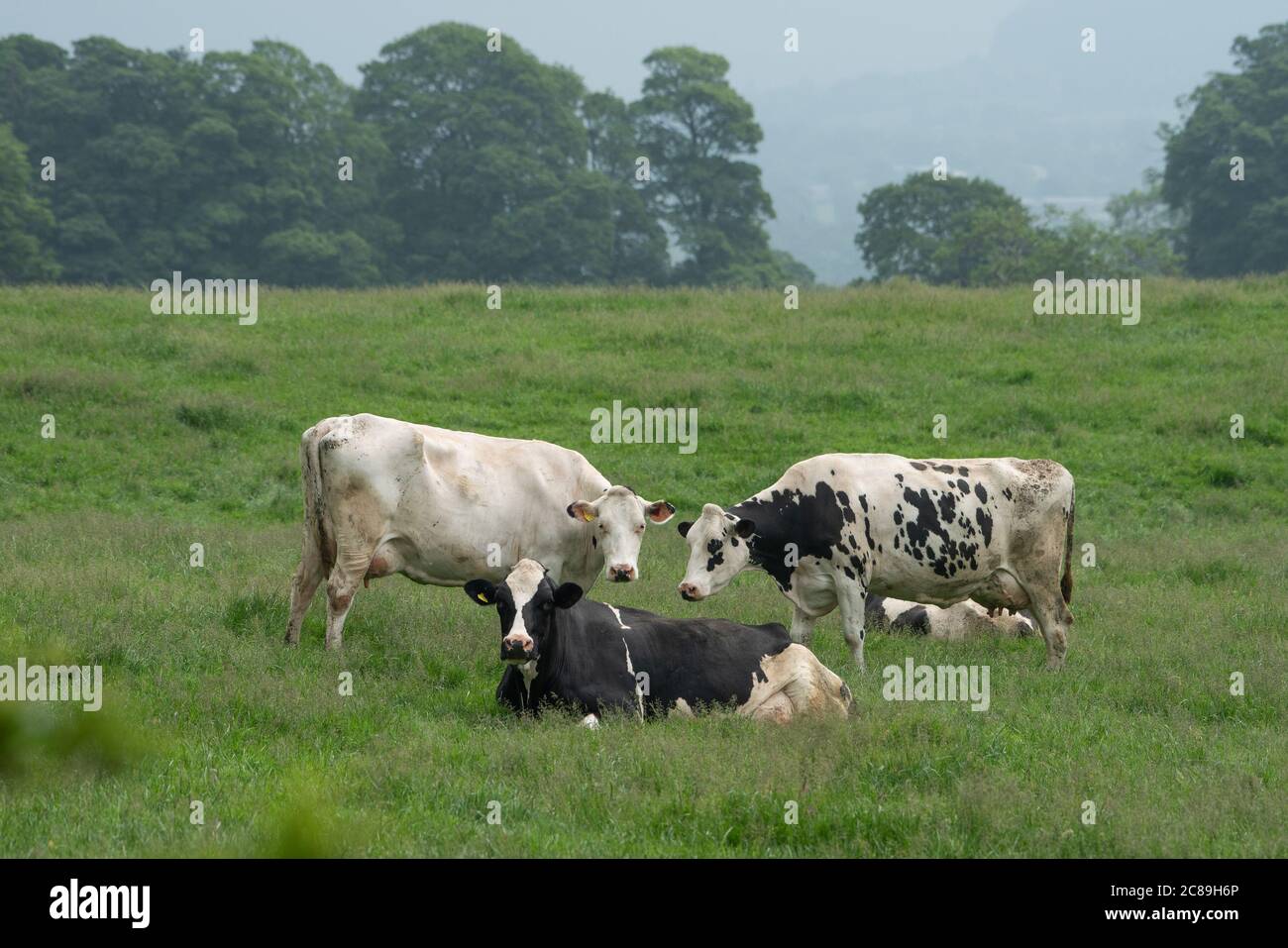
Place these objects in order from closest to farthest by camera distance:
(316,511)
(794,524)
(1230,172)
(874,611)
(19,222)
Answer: (316,511) → (794,524) → (874,611) → (19,222) → (1230,172)

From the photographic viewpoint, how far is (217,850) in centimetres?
706

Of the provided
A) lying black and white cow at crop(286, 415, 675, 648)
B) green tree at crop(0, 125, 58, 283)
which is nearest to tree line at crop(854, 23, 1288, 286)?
green tree at crop(0, 125, 58, 283)

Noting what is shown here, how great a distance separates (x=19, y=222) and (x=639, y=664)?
48.9 meters

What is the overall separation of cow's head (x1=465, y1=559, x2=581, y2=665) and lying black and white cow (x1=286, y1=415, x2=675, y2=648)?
187 cm

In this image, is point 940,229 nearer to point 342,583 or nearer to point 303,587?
point 303,587

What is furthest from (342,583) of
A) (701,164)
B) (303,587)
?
(701,164)

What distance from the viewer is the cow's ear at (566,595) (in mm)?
10442

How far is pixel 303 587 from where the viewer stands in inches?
501

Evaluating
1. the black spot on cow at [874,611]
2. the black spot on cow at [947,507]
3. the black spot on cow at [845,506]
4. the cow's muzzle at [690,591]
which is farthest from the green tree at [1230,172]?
the cow's muzzle at [690,591]

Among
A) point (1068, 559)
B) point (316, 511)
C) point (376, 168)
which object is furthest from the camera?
point (376, 168)

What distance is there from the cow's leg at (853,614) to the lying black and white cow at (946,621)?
172 cm

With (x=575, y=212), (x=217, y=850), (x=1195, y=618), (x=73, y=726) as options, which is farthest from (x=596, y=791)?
(x=575, y=212)

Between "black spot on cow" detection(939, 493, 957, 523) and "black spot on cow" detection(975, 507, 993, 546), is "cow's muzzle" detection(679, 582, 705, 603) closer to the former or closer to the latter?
"black spot on cow" detection(939, 493, 957, 523)

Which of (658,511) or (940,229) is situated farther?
(940,229)
